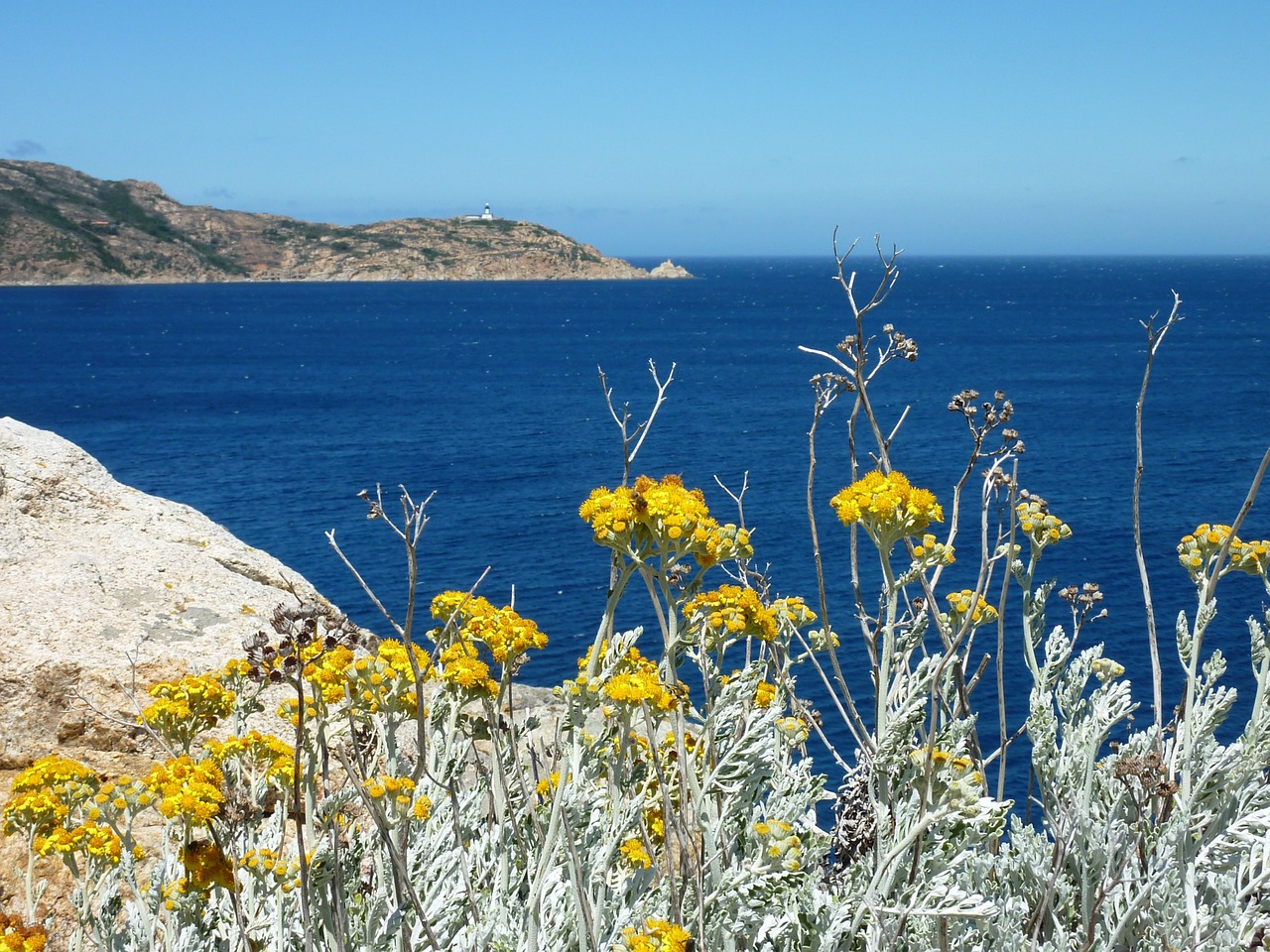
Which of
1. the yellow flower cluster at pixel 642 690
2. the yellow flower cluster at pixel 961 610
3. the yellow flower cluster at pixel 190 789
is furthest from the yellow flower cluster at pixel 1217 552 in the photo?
the yellow flower cluster at pixel 190 789

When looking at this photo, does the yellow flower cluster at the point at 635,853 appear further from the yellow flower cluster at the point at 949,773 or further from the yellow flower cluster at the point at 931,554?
the yellow flower cluster at the point at 931,554

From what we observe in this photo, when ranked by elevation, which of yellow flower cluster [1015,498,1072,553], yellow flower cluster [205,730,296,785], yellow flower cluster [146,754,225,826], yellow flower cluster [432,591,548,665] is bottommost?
yellow flower cluster [205,730,296,785]

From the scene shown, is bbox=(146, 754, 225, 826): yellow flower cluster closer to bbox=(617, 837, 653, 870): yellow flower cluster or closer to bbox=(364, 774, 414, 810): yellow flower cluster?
bbox=(364, 774, 414, 810): yellow flower cluster

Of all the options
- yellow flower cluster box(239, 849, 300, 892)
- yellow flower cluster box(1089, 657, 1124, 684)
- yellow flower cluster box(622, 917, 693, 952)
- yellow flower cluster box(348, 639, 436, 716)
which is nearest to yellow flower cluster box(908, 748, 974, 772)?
yellow flower cluster box(622, 917, 693, 952)

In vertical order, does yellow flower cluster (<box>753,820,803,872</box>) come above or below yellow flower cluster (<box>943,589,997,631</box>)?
below

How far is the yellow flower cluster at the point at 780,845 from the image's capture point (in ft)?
10.4

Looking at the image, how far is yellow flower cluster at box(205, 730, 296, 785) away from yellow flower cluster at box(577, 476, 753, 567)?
1.47 meters

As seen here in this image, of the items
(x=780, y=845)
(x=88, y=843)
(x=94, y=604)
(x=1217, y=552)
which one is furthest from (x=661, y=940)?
(x=94, y=604)

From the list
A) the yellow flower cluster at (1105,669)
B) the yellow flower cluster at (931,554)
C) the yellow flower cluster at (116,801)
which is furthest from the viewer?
the yellow flower cluster at (1105,669)

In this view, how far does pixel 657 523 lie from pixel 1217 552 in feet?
8.73

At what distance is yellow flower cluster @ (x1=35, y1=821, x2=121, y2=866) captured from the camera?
3.67 metres

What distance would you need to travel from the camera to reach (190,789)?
11.1 feet

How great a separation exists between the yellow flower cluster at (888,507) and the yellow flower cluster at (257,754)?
222 centimetres

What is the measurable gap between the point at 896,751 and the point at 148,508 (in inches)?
381
